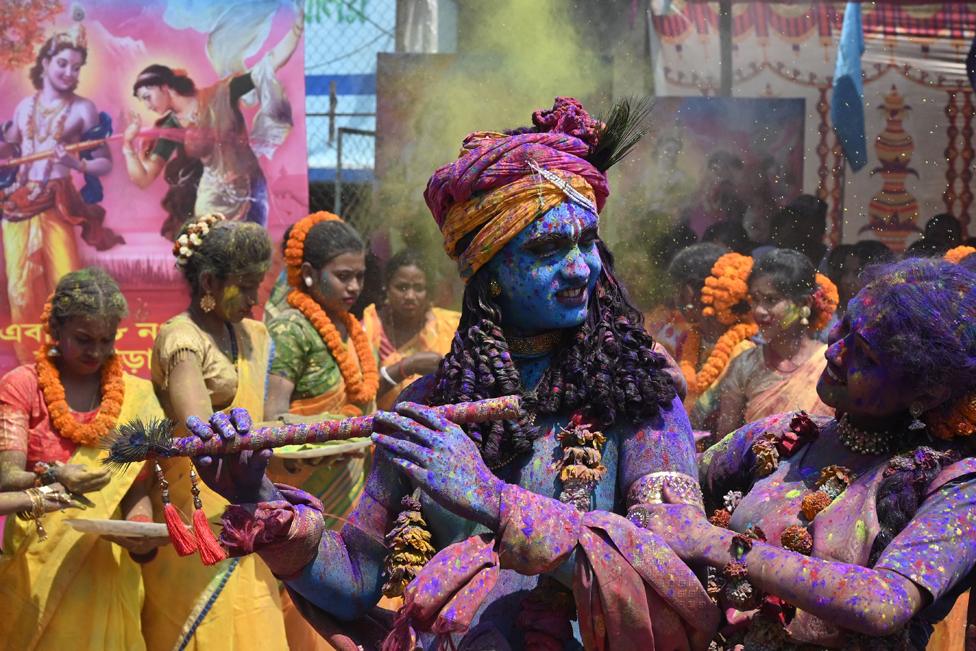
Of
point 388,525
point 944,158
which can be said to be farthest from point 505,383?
point 944,158

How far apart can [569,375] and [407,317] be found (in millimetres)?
6439

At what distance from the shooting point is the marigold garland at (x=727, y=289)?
7918 millimetres

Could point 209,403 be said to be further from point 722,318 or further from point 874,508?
point 874,508

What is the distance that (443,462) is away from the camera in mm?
2945

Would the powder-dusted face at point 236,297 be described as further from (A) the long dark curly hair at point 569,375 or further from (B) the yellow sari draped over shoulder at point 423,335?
(A) the long dark curly hair at point 569,375

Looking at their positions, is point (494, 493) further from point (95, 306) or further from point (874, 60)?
point (874, 60)

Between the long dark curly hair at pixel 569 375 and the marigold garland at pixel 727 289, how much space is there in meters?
4.62

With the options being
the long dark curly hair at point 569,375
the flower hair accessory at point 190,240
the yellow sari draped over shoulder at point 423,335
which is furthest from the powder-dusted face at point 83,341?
the yellow sari draped over shoulder at point 423,335

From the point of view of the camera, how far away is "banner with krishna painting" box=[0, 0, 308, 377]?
9523 mm

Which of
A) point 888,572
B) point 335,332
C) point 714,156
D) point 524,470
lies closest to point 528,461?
point 524,470

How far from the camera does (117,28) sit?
31.7 ft

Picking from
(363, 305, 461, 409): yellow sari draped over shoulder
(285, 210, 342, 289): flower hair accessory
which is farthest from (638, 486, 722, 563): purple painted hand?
(363, 305, 461, 409): yellow sari draped over shoulder

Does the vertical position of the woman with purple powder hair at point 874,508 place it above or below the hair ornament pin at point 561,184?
below

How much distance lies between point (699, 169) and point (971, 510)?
304 inches
